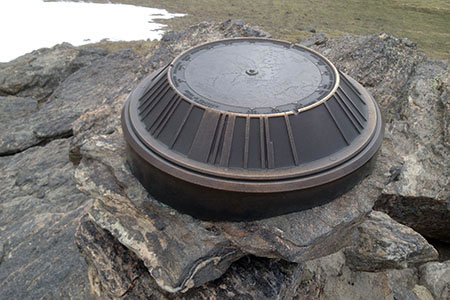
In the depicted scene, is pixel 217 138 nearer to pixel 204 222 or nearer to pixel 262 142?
pixel 262 142

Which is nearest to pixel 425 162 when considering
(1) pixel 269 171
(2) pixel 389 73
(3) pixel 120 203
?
(2) pixel 389 73

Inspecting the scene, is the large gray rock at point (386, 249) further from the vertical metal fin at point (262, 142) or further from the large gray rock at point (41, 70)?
the large gray rock at point (41, 70)

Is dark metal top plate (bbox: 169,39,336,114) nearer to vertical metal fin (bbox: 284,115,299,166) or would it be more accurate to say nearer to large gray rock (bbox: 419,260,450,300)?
vertical metal fin (bbox: 284,115,299,166)

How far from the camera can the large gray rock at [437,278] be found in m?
4.96

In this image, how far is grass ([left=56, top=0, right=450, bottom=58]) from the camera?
63.1ft

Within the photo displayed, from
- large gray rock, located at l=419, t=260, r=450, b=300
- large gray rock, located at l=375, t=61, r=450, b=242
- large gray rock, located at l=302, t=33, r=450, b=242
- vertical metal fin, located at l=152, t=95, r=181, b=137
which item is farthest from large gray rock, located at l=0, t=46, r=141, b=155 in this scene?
large gray rock, located at l=419, t=260, r=450, b=300

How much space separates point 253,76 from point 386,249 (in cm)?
297

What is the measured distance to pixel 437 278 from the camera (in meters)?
5.13

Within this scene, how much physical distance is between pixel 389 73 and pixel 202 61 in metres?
4.64

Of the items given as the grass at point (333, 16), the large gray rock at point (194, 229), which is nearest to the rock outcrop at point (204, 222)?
the large gray rock at point (194, 229)

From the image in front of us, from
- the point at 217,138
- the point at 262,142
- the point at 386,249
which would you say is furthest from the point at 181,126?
the point at 386,249

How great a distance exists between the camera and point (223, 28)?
25.7 feet

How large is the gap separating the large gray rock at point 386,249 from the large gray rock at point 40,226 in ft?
12.0

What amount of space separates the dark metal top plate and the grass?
1380cm
